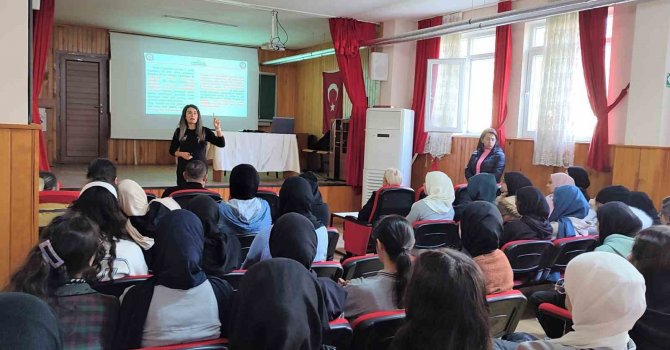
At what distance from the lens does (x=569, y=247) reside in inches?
134

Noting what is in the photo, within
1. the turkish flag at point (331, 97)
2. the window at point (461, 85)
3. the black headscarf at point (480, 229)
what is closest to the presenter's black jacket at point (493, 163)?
the window at point (461, 85)

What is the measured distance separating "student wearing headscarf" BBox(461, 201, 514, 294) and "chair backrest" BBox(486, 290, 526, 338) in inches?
9.0

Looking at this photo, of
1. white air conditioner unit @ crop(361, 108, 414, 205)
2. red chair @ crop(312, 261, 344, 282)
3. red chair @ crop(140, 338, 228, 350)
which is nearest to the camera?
red chair @ crop(140, 338, 228, 350)

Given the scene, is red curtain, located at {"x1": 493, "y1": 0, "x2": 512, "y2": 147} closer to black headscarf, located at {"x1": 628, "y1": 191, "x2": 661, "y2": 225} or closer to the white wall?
black headscarf, located at {"x1": 628, "y1": 191, "x2": 661, "y2": 225}

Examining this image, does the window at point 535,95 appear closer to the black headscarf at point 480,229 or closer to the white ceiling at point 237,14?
the white ceiling at point 237,14

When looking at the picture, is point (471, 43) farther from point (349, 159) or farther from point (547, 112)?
point (349, 159)

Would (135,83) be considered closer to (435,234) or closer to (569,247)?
(435,234)

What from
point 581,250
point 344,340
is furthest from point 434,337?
point 581,250

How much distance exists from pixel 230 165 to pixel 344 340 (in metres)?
6.23

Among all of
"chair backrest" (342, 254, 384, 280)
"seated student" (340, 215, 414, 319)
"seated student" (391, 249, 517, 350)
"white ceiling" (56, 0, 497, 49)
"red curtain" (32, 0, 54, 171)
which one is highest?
"white ceiling" (56, 0, 497, 49)

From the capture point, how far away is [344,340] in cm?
195

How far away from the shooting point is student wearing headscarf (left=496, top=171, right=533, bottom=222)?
159 inches

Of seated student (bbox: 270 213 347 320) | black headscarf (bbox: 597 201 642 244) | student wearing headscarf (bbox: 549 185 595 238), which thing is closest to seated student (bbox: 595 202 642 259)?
black headscarf (bbox: 597 201 642 244)

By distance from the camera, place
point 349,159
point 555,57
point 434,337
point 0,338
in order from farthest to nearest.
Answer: point 349,159
point 555,57
point 434,337
point 0,338
